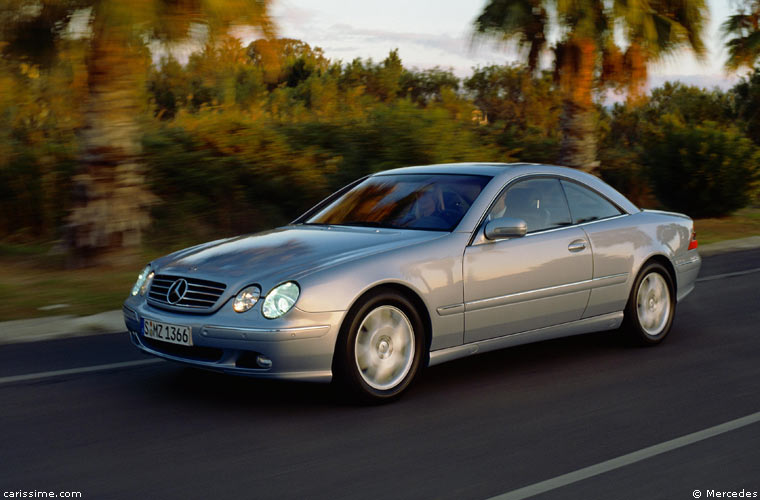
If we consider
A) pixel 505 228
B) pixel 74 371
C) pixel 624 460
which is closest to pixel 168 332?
pixel 74 371

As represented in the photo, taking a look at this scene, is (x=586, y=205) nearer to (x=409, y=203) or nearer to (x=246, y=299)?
(x=409, y=203)

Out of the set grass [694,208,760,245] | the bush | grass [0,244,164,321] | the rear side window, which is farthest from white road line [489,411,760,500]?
the bush

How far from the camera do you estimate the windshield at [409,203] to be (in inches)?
257

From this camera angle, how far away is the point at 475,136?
60.7 ft

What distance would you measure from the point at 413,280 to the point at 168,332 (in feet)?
5.10

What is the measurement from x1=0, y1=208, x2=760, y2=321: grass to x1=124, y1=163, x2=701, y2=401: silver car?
360 centimetres

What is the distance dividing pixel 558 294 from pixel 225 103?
11764 mm

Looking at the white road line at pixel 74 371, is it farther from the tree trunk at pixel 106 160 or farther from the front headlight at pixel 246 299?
the tree trunk at pixel 106 160

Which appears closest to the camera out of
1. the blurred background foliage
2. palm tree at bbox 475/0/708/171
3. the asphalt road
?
the asphalt road

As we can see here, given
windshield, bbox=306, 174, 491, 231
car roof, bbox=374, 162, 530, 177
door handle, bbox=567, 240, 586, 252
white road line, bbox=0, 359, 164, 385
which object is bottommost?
white road line, bbox=0, 359, 164, 385

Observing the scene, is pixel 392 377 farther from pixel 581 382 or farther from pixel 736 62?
pixel 736 62

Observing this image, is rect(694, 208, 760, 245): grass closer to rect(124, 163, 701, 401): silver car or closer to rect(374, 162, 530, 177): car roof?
rect(124, 163, 701, 401): silver car

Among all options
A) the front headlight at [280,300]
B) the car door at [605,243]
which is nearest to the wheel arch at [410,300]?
Result: the front headlight at [280,300]

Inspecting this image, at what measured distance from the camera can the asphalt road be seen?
4.34 m
